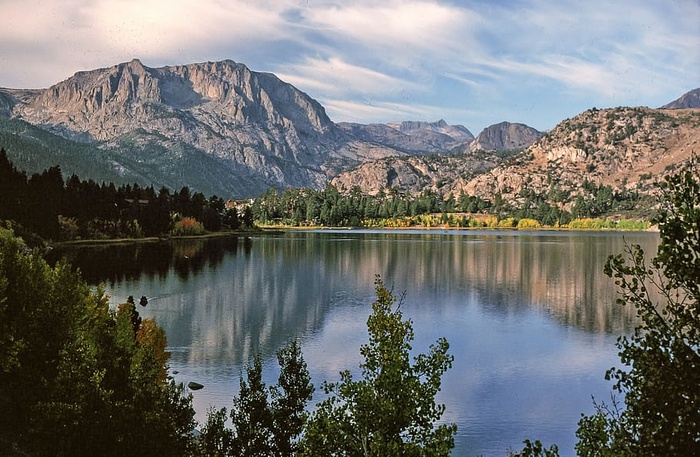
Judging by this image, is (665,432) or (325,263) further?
(325,263)

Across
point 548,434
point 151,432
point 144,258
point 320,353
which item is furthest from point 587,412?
point 144,258

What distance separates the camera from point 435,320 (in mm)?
70875

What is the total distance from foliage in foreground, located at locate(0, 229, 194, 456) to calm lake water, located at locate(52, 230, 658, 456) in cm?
1097

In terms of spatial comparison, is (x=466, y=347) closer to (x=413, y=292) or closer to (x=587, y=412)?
(x=587, y=412)

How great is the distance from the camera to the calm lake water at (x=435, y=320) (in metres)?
41.8

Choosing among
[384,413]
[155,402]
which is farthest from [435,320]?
[384,413]

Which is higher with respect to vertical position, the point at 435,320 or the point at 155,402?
the point at 155,402

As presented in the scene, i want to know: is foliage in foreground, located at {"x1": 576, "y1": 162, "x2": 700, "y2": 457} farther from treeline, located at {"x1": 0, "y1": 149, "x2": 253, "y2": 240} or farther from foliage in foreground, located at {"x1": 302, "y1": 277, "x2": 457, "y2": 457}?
treeline, located at {"x1": 0, "y1": 149, "x2": 253, "y2": 240}

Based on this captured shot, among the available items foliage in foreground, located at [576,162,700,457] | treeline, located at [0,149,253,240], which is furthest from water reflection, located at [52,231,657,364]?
foliage in foreground, located at [576,162,700,457]

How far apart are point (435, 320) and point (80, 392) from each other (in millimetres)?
51264

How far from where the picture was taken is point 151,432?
2402 centimetres

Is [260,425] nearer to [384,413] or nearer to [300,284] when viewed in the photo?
[384,413]

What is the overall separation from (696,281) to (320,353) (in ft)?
146

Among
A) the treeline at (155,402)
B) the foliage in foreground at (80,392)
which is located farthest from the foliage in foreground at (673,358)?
the foliage in foreground at (80,392)
